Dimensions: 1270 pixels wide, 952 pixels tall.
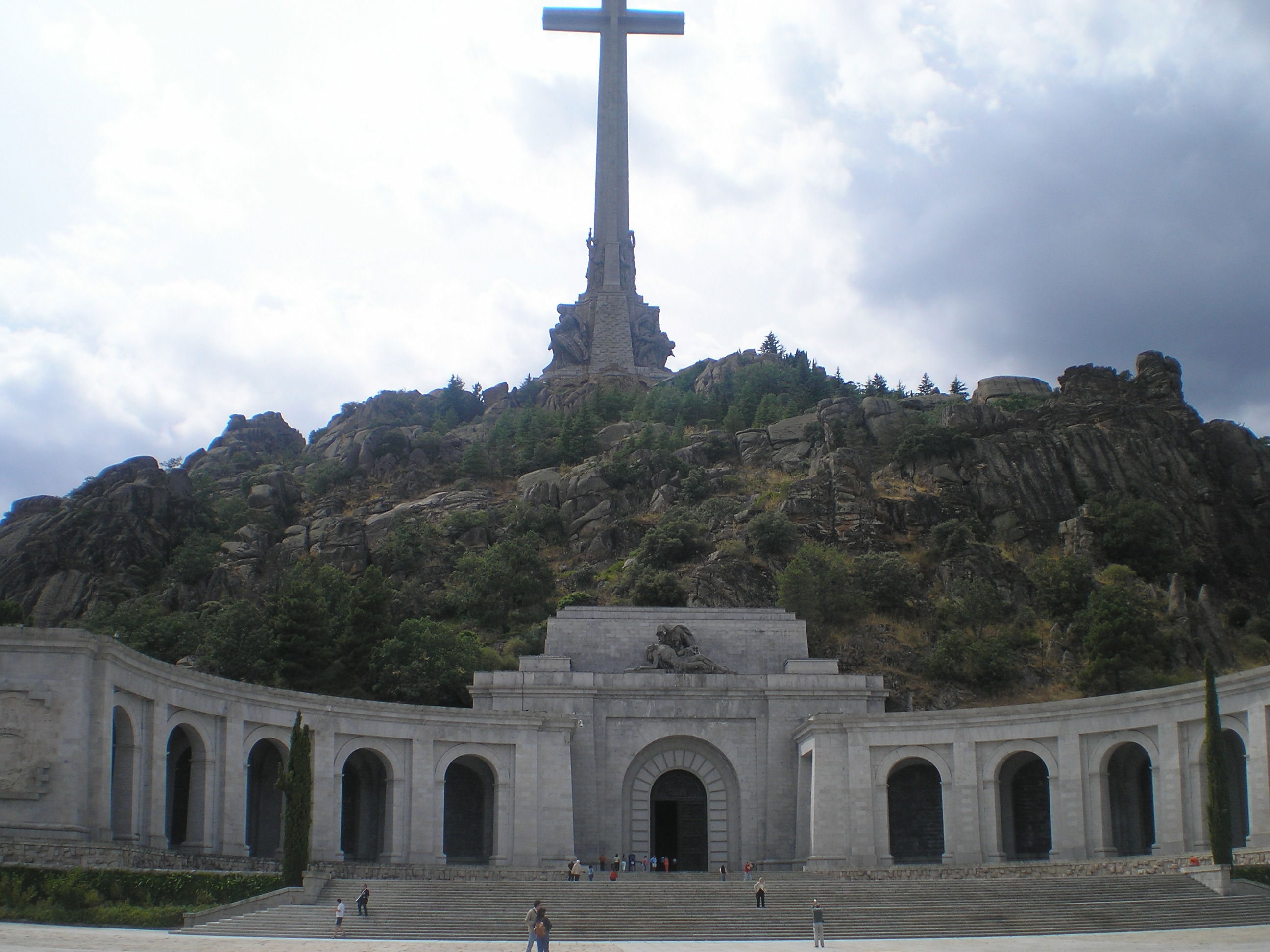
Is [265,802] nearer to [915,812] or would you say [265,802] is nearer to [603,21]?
[915,812]

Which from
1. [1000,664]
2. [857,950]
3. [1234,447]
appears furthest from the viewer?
[1234,447]

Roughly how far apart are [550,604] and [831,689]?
27.3m

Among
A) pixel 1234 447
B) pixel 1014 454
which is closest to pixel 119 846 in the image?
pixel 1014 454

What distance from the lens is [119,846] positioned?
31500 mm

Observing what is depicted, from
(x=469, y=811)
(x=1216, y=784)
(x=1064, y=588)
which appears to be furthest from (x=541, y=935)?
(x=1064, y=588)

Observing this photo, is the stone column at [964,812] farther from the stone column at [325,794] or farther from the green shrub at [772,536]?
the green shrub at [772,536]

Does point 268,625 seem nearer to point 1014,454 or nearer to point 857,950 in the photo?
point 857,950

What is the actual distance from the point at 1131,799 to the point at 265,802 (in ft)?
90.5

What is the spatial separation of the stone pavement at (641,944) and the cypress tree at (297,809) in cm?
454

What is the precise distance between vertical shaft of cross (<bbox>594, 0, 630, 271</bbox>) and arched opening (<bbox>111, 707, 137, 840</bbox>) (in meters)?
78.5

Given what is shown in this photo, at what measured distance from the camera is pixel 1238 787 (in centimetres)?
3700

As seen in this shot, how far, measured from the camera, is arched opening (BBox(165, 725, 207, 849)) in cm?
3697

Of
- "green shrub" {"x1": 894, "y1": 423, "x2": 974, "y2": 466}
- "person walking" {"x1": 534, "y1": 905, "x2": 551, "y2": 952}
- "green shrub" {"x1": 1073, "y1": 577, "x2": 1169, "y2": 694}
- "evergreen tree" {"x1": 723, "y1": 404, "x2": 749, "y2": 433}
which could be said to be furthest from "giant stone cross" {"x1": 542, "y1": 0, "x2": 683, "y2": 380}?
"person walking" {"x1": 534, "y1": 905, "x2": 551, "y2": 952}

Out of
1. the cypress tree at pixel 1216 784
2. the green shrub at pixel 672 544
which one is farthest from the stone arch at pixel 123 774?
the green shrub at pixel 672 544
